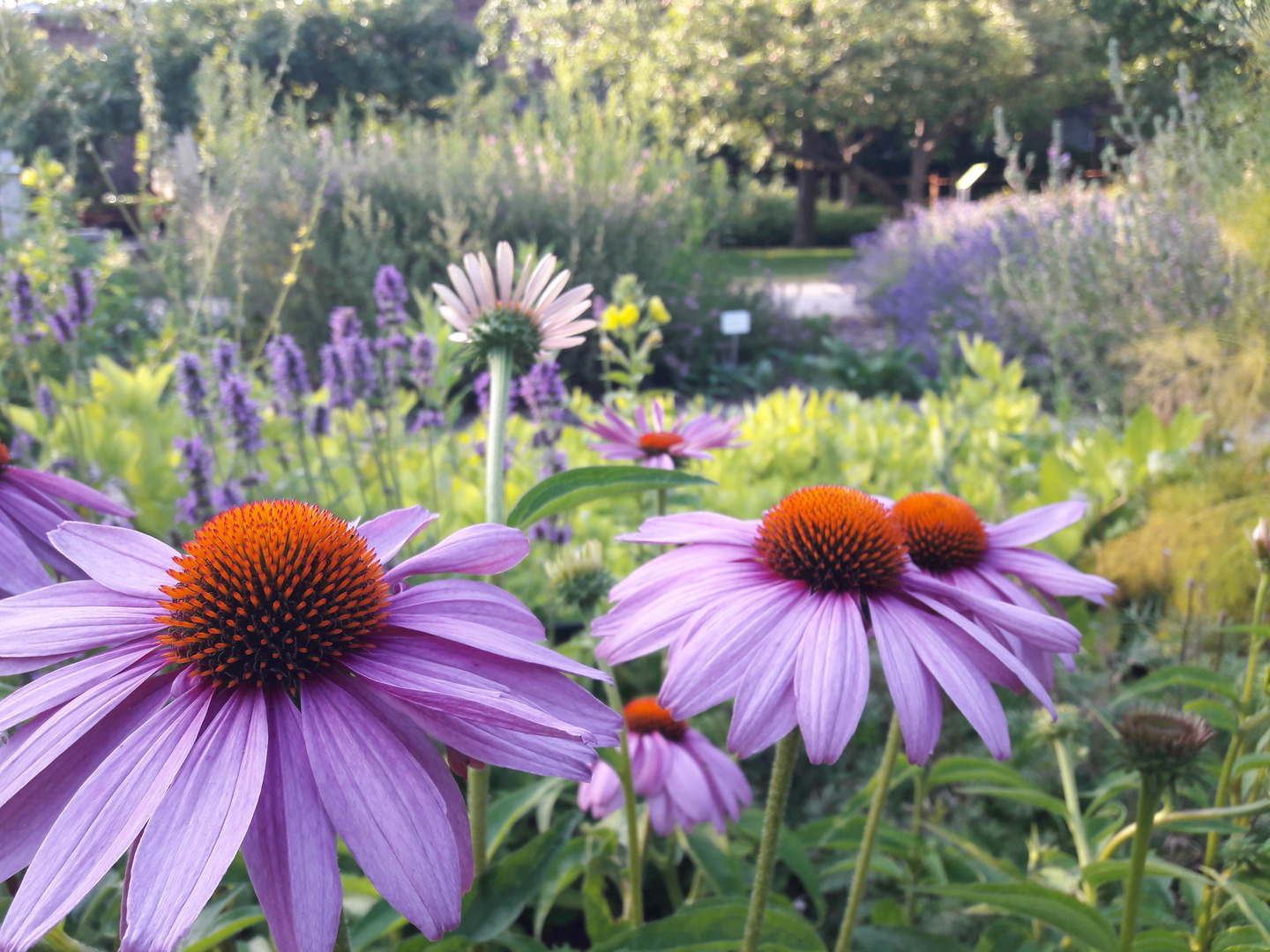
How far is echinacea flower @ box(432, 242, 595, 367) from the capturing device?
36.4 inches

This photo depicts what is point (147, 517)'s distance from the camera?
1990mm

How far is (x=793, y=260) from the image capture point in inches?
648

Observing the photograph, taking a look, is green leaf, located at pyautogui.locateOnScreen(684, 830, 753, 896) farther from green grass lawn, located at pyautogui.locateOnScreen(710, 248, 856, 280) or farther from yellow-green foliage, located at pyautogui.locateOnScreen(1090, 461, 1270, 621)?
green grass lawn, located at pyautogui.locateOnScreen(710, 248, 856, 280)

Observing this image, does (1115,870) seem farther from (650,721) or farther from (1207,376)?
(1207,376)

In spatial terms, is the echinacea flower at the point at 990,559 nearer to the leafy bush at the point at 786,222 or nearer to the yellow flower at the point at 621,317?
the yellow flower at the point at 621,317

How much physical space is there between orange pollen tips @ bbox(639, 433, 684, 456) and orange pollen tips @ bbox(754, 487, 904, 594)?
65 centimetres

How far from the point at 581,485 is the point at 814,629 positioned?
0.82ft

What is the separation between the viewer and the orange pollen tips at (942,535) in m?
0.91

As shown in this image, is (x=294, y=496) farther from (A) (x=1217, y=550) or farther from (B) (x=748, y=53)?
(B) (x=748, y=53)

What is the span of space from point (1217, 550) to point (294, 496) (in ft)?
7.05

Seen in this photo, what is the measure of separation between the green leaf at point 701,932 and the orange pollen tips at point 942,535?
400mm

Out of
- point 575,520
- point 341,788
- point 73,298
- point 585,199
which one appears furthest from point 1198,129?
point 585,199

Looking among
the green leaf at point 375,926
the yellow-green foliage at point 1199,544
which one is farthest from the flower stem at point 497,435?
the yellow-green foliage at point 1199,544

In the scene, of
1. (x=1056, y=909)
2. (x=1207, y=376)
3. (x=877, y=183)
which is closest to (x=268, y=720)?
(x=1056, y=909)
